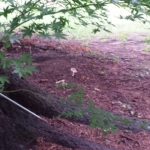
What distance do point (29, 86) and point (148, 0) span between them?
1.59 metres

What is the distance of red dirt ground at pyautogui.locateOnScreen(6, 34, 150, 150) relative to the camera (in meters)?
3.54

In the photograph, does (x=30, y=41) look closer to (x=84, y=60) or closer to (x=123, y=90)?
(x=84, y=60)

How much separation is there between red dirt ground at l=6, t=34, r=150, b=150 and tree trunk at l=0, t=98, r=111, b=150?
8 centimetres

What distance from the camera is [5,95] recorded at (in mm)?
3373

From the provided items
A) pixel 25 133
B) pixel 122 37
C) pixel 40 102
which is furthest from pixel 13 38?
pixel 122 37

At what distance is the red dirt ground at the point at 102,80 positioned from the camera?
3.54 metres

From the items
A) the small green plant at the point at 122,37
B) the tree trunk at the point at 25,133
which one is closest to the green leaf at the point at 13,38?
the tree trunk at the point at 25,133

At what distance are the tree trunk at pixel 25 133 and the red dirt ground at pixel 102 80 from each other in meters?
0.08

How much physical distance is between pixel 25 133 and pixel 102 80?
214 centimetres

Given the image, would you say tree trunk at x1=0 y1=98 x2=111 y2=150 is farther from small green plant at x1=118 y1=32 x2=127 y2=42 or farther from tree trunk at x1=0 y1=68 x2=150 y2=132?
small green plant at x1=118 y1=32 x2=127 y2=42

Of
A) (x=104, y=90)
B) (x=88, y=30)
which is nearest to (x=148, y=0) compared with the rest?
(x=104, y=90)

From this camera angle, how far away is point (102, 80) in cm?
506

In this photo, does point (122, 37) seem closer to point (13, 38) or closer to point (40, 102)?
point (40, 102)

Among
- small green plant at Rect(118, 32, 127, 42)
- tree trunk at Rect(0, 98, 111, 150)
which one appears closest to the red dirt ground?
tree trunk at Rect(0, 98, 111, 150)
